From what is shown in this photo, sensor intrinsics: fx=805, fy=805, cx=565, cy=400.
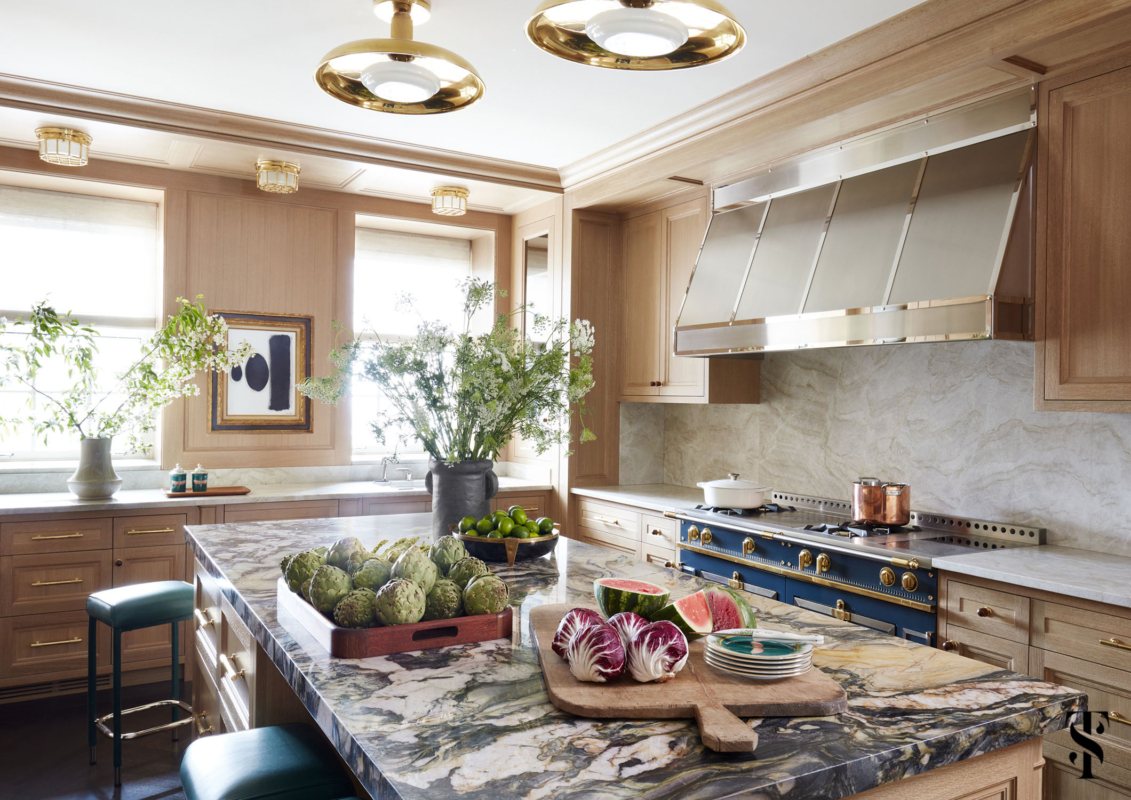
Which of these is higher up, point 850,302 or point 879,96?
point 879,96

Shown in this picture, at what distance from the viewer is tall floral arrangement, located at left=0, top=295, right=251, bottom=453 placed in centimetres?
388

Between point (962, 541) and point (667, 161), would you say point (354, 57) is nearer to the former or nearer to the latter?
point (667, 161)

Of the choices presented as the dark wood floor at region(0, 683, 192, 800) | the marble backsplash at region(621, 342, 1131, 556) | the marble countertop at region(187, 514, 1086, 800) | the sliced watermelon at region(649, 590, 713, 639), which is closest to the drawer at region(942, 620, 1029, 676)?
the marble backsplash at region(621, 342, 1131, 556)

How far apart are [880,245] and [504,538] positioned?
6.45 ft

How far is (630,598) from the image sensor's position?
4.78 ft

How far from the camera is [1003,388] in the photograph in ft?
10.6

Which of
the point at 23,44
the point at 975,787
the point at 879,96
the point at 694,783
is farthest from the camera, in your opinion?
the point at 23,44

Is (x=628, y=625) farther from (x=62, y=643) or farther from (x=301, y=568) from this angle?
(x=62, y=643)

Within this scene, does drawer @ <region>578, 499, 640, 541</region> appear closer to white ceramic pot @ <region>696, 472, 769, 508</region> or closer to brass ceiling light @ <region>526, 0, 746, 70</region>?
white ceramic pot @ <region>696, 472, 769, 508</region>

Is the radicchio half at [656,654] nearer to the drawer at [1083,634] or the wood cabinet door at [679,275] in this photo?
the drawer at [1083,634]

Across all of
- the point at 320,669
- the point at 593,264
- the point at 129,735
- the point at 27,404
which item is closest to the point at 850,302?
the point at 593,264

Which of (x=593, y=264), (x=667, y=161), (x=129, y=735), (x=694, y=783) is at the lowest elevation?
(x=129, y=735)

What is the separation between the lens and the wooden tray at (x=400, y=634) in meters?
1.47

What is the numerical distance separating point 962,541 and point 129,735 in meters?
3.27
